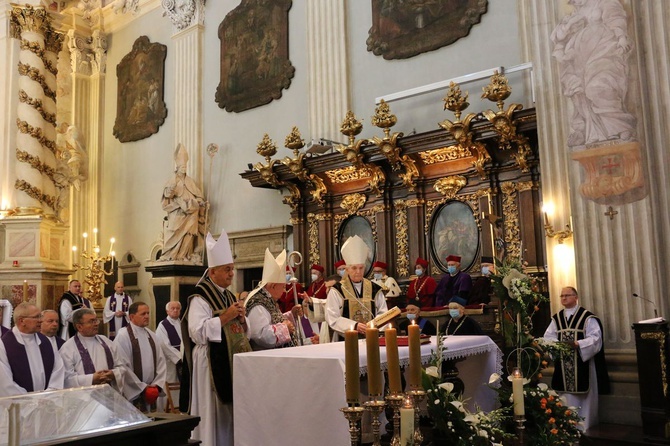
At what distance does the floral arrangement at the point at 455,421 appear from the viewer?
11.2 ft

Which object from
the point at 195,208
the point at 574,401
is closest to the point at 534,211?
the point at 574,401

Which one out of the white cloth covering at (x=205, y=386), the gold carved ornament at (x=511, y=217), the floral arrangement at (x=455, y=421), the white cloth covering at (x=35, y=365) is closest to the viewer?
the floral arrangement at (x=455, y=421)

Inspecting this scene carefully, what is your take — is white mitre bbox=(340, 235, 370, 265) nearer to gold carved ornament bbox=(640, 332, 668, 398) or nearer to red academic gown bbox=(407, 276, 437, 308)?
gold carved ornament bbox=(640, 332, 668, 398)

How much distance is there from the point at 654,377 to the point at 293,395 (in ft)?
12.5

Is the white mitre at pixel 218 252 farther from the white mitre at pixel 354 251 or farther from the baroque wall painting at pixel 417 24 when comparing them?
the baroque wall painting at pixel 417 24

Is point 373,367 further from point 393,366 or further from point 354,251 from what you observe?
point 354,251

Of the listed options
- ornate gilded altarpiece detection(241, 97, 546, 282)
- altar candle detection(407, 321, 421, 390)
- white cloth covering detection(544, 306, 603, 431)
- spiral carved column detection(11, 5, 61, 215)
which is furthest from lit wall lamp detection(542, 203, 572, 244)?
spiral carved column detection(11, 5, 61, 215)

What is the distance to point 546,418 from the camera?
4.09 m

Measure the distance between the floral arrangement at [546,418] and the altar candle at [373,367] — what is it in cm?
186

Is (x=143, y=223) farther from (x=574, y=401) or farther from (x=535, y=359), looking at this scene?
(x=535, y=359)

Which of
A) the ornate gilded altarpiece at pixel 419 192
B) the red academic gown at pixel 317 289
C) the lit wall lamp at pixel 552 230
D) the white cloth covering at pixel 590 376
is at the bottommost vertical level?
the white cloth covering at pixel 590 376

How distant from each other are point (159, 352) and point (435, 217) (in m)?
5.62

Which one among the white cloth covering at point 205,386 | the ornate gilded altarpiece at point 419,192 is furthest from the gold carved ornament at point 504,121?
the white cloth covering at point 205,386

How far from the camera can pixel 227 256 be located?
606 cm
